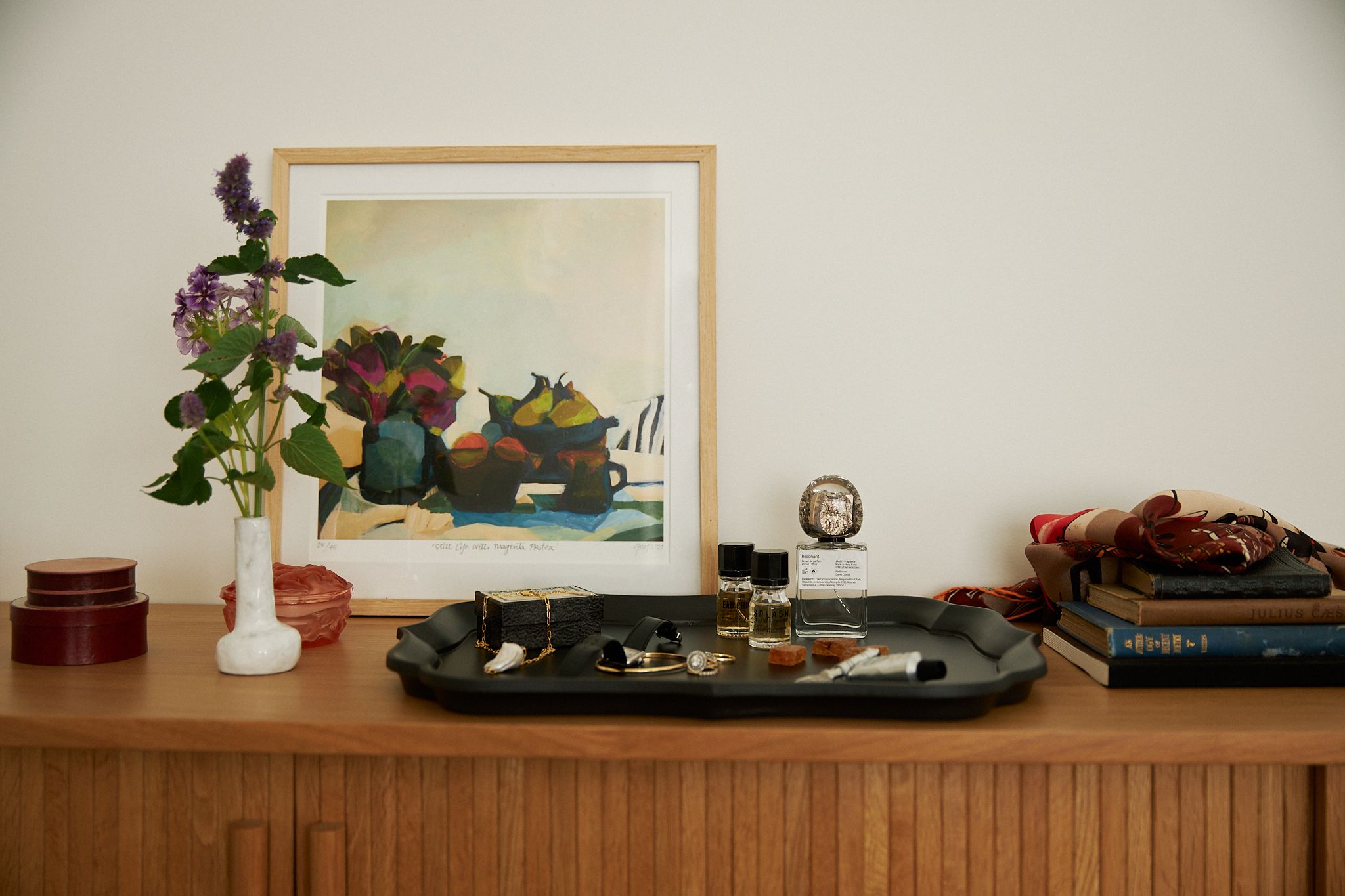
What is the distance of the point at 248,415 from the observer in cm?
96

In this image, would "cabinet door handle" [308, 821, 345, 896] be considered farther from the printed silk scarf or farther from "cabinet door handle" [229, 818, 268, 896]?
the printed silk scarf

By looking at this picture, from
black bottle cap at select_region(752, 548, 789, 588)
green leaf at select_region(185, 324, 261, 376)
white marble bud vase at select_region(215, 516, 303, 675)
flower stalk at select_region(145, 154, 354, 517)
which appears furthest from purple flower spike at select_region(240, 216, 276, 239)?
black bottle cap at select_region(752, 548, 789, 588)

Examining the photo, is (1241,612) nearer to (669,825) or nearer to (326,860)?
(669,825)

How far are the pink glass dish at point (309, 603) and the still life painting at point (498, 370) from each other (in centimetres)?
13

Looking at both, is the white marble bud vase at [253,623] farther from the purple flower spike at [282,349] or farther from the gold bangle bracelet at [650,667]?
the gold bangle bracelet at [650,667]

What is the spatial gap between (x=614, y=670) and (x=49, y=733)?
1.80 ft

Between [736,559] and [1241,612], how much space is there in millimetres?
566

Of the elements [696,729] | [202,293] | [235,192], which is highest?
[235,192]

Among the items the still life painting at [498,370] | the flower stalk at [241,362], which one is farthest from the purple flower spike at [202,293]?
the still life painting at [498,370]

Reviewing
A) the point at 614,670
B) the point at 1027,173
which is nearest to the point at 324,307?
the point at 614,670

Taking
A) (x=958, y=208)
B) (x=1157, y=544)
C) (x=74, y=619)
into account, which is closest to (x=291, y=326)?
(x=74, y=619)

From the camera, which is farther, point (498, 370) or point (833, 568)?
point (498, 370)

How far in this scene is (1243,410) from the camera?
1196mm

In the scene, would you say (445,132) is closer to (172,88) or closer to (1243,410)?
(172,88)
